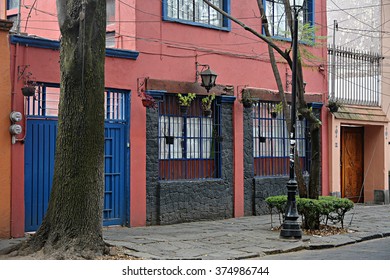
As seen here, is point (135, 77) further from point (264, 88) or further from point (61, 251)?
point (61, 251)

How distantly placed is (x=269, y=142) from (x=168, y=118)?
3808 millimetres

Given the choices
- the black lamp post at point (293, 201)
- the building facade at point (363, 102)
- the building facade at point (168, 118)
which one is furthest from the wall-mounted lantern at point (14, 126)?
the building facade at point (363, 102)

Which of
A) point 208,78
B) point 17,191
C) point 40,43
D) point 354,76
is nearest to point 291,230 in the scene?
point 208,78

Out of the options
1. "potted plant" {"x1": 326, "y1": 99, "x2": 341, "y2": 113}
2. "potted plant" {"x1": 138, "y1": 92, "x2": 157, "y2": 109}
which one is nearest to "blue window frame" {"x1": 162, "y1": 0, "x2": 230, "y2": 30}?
"potted plant" {"x1": 138, "y1": 92, "x2": 157, "y2": 109}

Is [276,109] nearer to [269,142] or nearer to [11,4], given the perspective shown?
[269,142]

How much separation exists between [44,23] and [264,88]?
20.8ft

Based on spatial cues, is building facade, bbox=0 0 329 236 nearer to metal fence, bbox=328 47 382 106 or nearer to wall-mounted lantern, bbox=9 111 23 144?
wall-mounted lantern, bbox=9 111 23 144

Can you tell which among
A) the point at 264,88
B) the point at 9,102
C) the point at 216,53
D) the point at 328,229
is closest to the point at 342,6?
the point at 264,88

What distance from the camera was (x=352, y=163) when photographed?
22.3 m

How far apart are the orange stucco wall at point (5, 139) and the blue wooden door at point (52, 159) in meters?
0.53

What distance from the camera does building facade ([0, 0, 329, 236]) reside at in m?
13.7

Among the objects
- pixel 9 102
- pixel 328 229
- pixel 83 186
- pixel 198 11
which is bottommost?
pixel 328 229

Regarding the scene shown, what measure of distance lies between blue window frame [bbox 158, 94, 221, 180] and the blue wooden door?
113cm

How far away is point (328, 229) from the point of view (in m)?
14.5
